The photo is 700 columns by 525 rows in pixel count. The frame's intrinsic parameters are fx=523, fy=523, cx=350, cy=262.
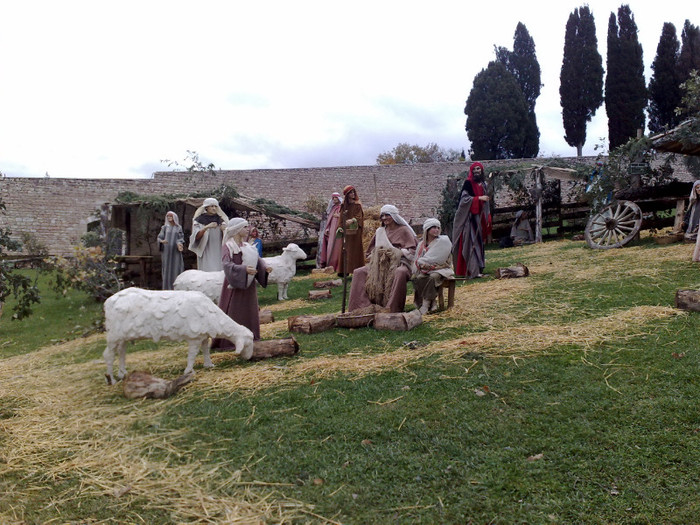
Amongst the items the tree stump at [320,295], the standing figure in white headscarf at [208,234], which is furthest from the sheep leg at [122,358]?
the tree stump at [320,295]

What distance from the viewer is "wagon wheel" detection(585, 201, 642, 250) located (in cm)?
1079

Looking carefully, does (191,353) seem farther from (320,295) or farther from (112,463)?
Answer: (320,295)

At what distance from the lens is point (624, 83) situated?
1134 inches

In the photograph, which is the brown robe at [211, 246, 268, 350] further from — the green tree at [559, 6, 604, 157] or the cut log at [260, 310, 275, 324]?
the green tree at [559, 6, 604, 157]

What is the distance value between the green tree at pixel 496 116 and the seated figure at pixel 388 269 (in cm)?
2944

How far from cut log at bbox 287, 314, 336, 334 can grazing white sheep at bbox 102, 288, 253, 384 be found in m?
1.64

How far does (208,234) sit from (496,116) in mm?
29562

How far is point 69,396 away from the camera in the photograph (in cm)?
468

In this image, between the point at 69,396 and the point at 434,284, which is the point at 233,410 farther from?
the point at 434,284

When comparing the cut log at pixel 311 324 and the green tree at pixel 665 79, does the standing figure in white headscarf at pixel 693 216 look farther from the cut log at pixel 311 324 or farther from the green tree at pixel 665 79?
the green tree at pixel 665 79

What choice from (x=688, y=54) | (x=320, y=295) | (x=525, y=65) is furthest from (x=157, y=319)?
(x=525, y=65)

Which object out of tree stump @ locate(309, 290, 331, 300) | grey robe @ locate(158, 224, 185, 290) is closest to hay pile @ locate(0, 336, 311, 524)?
tree stump @ locate(309, 290, 331, 300)

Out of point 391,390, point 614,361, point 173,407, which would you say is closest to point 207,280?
point 173,407

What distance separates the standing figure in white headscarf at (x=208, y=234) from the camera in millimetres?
8617
